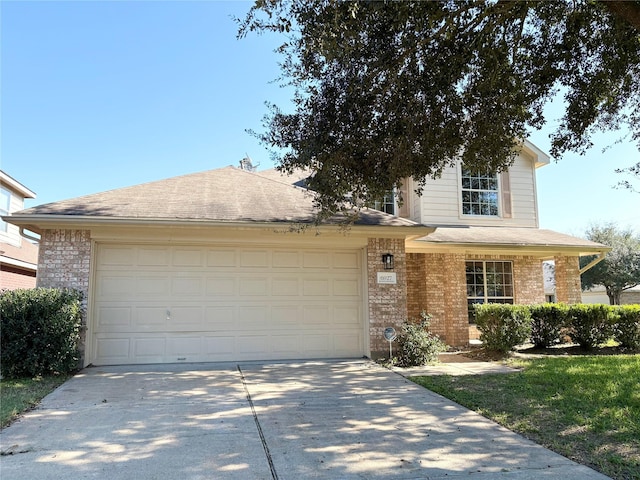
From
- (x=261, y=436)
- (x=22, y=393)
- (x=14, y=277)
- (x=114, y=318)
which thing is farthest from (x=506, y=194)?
(x=14, y=277)

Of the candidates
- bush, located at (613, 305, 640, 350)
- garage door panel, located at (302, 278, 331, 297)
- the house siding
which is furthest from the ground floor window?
garage door panel, located at (302, 278, 331, 297)

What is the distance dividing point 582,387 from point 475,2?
5.93 m

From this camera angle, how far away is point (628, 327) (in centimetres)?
1142

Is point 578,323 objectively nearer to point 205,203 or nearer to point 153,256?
point 205,203

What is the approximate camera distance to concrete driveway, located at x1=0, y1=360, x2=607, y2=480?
3932mm

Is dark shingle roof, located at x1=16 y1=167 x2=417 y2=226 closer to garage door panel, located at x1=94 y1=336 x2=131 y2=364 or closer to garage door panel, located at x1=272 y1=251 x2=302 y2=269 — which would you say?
garage door panel, located at x1=272 y1=251 x2=302 y2=269

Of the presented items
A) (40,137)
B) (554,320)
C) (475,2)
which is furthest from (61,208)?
(554,320)

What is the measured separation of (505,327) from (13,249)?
16077 mm

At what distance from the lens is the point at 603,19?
770 centimetres

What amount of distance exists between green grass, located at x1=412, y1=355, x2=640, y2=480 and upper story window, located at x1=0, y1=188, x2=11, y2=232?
1546 cm

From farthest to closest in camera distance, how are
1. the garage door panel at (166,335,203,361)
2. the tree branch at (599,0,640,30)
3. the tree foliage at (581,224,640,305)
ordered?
the tree foliage at (581,224,640,305) → the garage door panel at (166,335,203,361) → the tree branch at (599,0,640,30)

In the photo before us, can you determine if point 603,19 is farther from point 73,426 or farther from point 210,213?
point 73,426

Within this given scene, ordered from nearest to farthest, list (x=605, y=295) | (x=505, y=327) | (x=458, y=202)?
1. (x=505, y=327)
2. (x=458, y=202)
3. (x=605, y=295)

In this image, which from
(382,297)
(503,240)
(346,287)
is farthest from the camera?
(503,240)
